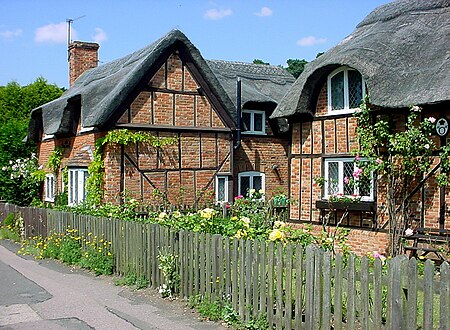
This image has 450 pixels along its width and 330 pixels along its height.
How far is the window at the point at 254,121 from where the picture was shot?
805 inches

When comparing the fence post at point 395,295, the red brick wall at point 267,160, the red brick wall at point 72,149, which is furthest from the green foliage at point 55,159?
the fence post at point 395,295

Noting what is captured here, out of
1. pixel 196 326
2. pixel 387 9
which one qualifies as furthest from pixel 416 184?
pixel 196 326

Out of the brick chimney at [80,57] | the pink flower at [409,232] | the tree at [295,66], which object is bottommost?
the pink flower at [409,232]

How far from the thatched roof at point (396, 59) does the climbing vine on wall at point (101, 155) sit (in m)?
4.46

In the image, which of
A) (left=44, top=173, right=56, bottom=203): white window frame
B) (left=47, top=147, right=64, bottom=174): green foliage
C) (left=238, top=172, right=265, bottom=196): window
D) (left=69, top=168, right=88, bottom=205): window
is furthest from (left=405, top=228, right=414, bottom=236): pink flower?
(left=44, top=173, right=56, bottom=203): white window frame

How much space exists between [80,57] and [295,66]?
37040mm

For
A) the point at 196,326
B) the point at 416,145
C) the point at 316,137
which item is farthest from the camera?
the point at 316,137

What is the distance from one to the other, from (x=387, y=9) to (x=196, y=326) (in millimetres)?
11274

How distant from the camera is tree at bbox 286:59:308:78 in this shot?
5810 centimetres

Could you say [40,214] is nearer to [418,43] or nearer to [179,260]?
[179,260]

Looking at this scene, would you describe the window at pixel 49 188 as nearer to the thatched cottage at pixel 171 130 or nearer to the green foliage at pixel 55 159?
the thatched cottage at pixel 171 130

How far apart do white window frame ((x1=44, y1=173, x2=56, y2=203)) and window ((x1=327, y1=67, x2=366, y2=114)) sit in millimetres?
11634

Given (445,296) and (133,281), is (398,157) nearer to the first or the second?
(133,281)

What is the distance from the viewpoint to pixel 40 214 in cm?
1512
